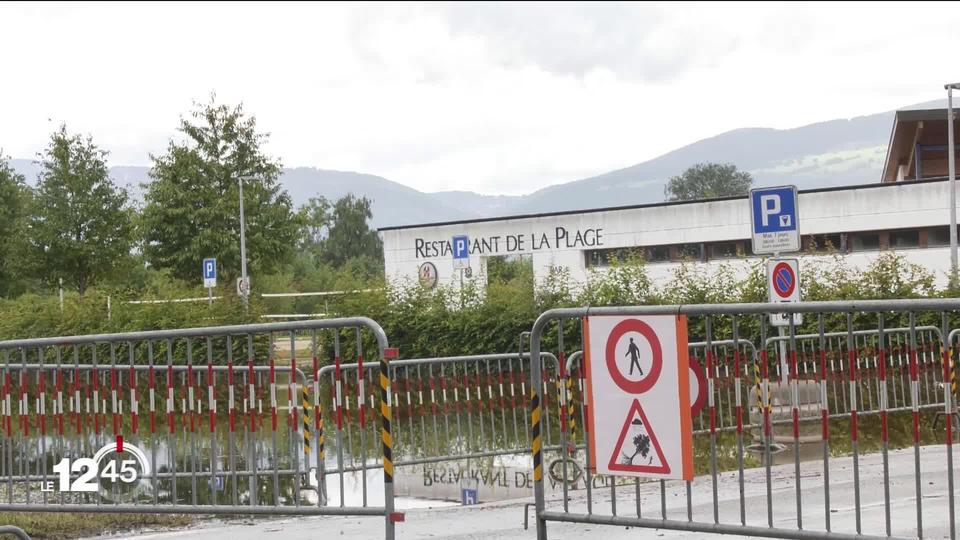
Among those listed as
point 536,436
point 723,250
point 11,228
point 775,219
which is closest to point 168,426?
point 536,436

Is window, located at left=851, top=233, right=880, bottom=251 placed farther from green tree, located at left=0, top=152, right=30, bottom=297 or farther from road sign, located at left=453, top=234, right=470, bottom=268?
green tree, located at left=0, top=152, right=30, bottom=297

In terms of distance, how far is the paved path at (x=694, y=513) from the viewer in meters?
8.62

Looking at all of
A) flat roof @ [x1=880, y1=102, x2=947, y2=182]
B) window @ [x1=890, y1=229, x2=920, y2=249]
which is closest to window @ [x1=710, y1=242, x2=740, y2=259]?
window @ [x1=890, y1=229, x2=920, y2=249]

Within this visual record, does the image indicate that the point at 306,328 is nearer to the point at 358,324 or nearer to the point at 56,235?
the point at 358,324

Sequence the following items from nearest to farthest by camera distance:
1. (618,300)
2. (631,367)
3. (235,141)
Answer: (631,367) → (618,300) → (235,141)

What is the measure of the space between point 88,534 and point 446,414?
5.66 m

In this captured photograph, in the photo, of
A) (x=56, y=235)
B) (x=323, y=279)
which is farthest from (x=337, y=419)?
(x=323, y=279)

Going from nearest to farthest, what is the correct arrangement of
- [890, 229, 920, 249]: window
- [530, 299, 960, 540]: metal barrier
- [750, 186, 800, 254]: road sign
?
[530, 299, 960, 540]: metal barrier
[750, 186, 800, 254]: road sign
[890, 229, 920, 249]: window

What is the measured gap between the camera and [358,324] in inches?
328

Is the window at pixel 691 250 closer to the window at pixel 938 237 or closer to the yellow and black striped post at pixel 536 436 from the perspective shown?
the window at pixel 938 237

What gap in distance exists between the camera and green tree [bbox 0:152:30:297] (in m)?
45.8

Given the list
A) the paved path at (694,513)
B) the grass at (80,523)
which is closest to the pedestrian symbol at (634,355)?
the paved path at (694,513)

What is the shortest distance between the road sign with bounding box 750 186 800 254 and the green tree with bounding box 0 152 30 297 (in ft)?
116

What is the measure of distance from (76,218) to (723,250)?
2218 cm
